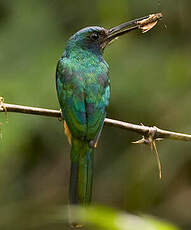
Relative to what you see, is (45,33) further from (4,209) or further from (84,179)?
(84,179)

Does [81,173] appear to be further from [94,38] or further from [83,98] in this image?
[94,38]

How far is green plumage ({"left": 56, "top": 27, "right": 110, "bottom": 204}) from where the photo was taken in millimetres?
2688

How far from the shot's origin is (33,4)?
14.3ft

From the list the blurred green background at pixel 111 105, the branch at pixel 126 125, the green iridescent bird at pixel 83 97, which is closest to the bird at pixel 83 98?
the green iridescent bird at pixel 83 97

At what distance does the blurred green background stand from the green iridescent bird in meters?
0.37

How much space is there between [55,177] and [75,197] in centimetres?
181

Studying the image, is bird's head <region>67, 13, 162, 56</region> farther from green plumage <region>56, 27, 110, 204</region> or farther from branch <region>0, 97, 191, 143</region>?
branch <region>0, 97, 191, 143</region>

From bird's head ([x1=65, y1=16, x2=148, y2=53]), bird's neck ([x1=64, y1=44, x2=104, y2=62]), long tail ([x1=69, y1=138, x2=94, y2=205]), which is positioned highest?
bird's head ([x1=65, y1=16, x2=148, y2=53])

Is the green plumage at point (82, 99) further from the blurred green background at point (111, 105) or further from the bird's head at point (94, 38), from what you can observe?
the blurred green background at point (111, 105)

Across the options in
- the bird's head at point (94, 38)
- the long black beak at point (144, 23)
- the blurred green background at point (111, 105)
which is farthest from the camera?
the blurred green background at point (111, 105)

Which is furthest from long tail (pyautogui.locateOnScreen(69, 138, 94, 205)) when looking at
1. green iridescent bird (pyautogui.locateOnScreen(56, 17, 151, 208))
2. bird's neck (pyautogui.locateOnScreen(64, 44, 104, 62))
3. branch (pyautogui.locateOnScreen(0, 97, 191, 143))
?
bird's neck (pyautogui.locateOnScreen(64, 44, 104, 62))

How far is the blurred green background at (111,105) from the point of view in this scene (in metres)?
4.01

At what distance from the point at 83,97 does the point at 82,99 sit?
1 cm

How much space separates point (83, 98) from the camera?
2994 mm
